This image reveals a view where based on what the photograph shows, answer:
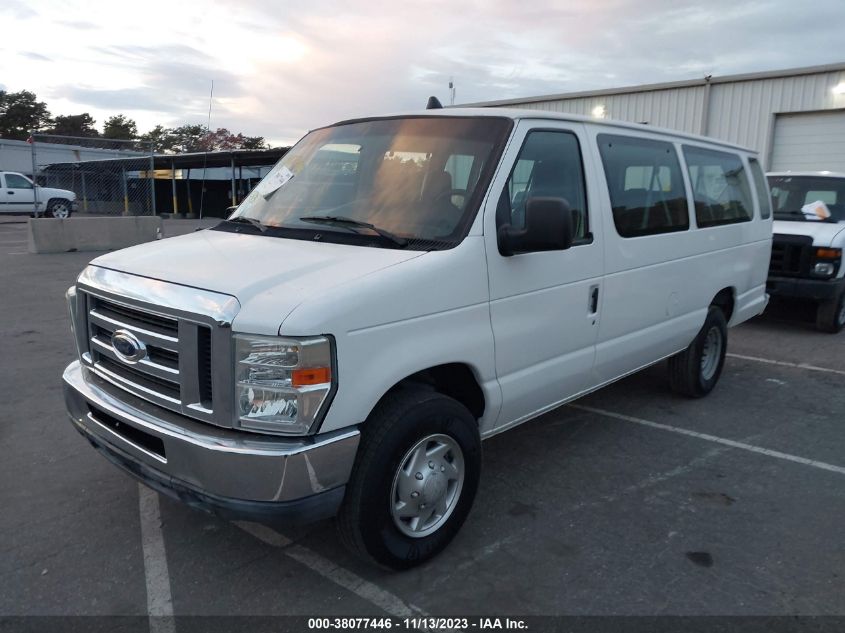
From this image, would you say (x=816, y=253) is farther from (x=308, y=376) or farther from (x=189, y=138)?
(x=189, y=138)

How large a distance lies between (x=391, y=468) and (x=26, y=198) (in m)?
26.9

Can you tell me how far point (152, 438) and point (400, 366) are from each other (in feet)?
3.61

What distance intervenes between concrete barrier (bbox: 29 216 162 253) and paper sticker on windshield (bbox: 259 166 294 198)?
11.3 metres

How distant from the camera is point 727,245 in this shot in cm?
562

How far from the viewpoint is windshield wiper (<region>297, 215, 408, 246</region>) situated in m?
3.24

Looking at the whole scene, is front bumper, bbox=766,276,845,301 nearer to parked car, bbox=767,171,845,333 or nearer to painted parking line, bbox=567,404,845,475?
parked car, bbox=767,171,845,333

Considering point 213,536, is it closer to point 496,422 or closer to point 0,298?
point 496,422

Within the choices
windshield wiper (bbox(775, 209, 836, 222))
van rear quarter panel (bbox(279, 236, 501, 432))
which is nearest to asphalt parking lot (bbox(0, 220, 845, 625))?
van rear quarter panel (bbox(279, 236, 501, 432))

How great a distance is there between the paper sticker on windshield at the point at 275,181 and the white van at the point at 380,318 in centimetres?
2

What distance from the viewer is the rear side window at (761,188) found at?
6.31m

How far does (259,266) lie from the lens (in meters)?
2.99

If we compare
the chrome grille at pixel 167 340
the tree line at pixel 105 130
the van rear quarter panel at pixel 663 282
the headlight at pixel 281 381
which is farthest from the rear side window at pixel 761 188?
the tree line at pixel 105 130

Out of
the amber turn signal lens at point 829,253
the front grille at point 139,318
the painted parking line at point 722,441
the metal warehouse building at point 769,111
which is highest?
the metal warehouse building at point 769,111

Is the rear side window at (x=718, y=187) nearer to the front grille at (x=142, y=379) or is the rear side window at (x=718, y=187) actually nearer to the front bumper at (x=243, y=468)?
the front bumper at (x=243, y=468)
